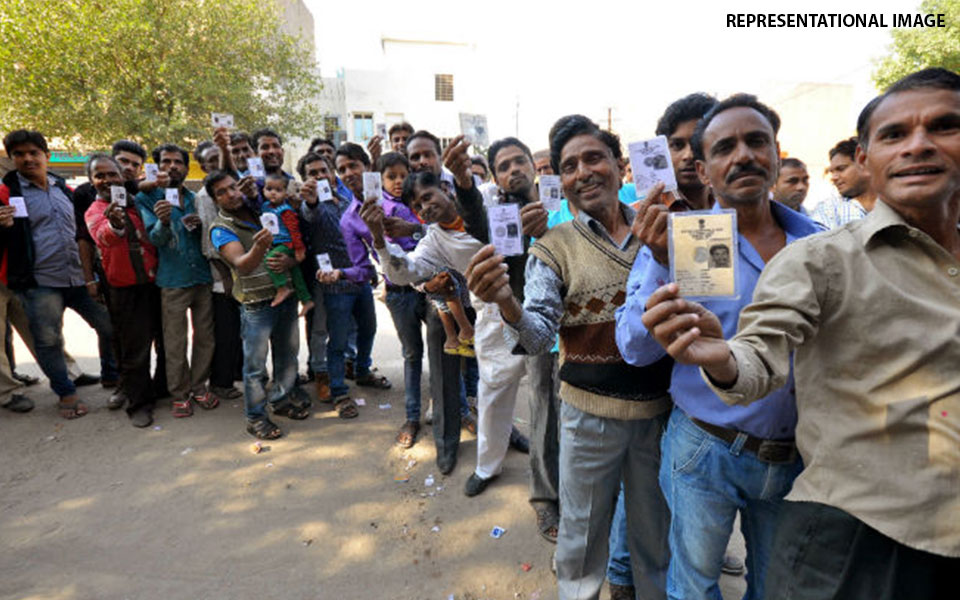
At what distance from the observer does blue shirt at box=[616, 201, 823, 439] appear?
1375 millimetres

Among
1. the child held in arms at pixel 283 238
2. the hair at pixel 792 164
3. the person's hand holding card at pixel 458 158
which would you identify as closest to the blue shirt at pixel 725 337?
the person's hand holding card at pixel 458 158

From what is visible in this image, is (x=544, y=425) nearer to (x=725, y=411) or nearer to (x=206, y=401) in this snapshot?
(x=725, y=411)

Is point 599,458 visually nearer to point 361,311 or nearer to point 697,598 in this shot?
point 697,598

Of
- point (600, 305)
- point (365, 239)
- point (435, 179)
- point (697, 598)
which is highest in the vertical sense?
point (435, 179)

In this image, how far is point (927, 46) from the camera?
14.3 m

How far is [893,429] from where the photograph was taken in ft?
3.28

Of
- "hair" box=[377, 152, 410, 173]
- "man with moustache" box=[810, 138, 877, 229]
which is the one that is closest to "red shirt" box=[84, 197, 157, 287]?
"hair" box=[377, 152, 410, 173]

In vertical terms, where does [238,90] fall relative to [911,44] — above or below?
below

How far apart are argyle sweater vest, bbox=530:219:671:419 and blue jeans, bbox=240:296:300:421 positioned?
2.85 metres

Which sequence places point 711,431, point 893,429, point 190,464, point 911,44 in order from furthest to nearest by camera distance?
point 911,44 < point 190,464 < point 711,431 < point 893,429

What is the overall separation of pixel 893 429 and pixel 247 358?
400 centimetres

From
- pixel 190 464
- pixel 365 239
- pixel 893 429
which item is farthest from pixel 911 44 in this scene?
pixel 190 464

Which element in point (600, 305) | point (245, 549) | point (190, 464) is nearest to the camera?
point (600, 305)

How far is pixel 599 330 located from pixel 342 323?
303 cm
